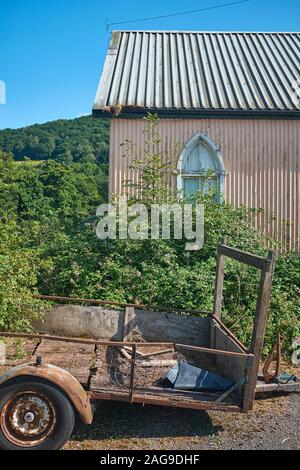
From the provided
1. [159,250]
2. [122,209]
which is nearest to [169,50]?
[122,209]

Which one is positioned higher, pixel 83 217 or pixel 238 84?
pixel 238 84

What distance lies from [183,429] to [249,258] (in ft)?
6.12

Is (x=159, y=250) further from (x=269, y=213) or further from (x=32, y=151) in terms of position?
(x=32, y=151)

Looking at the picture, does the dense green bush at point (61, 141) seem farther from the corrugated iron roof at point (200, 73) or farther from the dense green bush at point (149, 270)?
the dense green bush at point (149, 270)

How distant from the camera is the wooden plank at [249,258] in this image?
3.81 meters

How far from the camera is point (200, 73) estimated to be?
38.6ft

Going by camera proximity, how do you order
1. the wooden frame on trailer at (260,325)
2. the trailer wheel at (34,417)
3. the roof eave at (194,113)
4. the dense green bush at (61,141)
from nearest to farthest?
the trailer wheel at (34,417), the wooden frame on trailer at (260,325), the roof eave at (194,113), the dense green bush at (61,141)

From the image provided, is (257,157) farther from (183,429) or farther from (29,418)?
(29,418)

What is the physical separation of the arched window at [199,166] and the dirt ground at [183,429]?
623cm

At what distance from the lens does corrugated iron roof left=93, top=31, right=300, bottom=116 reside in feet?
33.1

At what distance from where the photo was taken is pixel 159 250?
7.78m

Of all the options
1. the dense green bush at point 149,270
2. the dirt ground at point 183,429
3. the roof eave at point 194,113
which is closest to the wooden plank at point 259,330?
the dirt ground at point 183,429

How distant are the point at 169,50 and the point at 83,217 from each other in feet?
21.2

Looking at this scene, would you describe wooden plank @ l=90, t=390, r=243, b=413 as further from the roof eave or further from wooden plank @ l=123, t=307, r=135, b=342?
the roof eave
